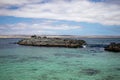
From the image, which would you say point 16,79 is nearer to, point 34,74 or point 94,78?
point 34,74

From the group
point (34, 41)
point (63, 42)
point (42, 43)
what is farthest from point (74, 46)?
point (34, 41)

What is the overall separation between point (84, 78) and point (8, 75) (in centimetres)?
848

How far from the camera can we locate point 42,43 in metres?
77.5

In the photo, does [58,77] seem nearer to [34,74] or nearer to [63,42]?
[34,74]

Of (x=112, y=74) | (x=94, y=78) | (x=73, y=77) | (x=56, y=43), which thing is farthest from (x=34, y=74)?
(x=56, y=43)

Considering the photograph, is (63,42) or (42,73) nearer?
(42,73)

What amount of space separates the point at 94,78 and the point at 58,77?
3.85 m

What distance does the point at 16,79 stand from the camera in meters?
22.1

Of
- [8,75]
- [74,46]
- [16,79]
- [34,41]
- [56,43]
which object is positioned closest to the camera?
[16,79]

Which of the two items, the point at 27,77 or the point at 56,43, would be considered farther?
the point at 56,43

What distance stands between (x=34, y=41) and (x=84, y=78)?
61494 millimetres

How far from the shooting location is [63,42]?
75312mm

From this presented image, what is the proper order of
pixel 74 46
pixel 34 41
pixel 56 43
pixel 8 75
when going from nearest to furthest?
1. pixel 8 75
2. pixel 74 46
3. pixel 56 43
4. pixel 34 41

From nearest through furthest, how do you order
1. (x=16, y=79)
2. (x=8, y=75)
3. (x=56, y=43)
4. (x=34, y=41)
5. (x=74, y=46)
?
(x=16, y=79)
(x=8, y=75)
(x=74, y=46)
(x=56, y=43)
(x=34, y=41)
